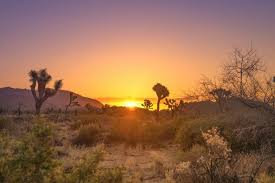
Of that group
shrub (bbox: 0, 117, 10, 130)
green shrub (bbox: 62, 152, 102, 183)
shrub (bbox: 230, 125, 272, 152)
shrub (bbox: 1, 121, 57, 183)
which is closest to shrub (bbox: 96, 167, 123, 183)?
green shrub (bbox: 62, 152, 102, 183)

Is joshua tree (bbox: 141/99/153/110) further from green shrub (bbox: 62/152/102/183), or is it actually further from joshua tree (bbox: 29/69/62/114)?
green shrub (bbox: 62/152/102/183)

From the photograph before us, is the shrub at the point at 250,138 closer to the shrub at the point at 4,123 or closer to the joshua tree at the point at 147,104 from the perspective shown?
the shrub at the point at 4,123

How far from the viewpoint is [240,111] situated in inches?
685

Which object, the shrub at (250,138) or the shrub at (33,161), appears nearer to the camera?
the shrub at (33,161)

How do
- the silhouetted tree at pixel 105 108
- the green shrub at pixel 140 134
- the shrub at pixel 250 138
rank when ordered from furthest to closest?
the silhouetted tree at pixel 105 108 → the green shrub at pixel 140 134 → the shrub at pixel 250 138

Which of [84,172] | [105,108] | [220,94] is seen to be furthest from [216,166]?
[105,108]

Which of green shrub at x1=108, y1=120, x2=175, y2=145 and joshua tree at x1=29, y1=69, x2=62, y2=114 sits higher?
joshua tree at x1=29, y1=69, x2=62, y2=114

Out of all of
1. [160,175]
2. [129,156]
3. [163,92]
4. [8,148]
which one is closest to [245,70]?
[160,175]

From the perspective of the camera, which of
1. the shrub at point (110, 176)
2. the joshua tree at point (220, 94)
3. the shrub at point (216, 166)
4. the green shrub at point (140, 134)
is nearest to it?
the shrub at point (110, 176)

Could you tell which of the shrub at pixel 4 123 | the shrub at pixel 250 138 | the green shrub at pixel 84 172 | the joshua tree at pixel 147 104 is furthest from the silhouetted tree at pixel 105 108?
the green shrub at pixel 84 172

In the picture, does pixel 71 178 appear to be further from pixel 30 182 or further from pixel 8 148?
pixel 8 148

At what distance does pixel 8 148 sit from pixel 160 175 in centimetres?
747

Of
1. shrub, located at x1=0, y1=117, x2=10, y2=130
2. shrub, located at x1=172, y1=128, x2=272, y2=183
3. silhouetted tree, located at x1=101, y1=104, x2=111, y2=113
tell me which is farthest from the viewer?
silhouetted tree, located at x1=101, y1=104, x2=111, y2=113

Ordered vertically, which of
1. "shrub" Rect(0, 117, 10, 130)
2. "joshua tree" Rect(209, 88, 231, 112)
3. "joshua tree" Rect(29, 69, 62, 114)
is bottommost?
"shrub" Rect(0, 117, 10, 130)
